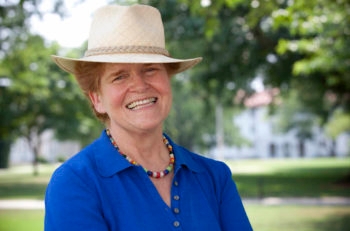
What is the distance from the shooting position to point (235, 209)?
7.40ft

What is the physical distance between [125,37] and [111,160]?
0.46m

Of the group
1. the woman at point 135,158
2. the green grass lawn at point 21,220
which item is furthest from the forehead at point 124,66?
the green grass lawn at point 21,220

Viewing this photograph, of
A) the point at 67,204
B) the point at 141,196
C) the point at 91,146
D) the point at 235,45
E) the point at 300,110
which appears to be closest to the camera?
the point at 67,204

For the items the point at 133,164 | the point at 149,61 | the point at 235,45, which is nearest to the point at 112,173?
the point at 133,164

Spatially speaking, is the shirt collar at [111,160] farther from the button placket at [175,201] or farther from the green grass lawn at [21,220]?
the green grass lawn at [21,220]

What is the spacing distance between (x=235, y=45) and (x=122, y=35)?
2021 cm

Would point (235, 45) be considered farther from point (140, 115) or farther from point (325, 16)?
point (140, 115)

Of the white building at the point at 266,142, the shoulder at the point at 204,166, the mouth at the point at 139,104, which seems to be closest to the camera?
the mouth at the point at 139,104

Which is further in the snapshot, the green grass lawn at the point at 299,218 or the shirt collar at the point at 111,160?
the green grass lawn at the point at 299,218

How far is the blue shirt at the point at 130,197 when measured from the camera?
1902 mm

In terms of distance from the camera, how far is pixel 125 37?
214cm

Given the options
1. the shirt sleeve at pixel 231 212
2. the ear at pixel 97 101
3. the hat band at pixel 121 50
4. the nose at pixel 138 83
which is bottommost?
the shirt sleeve at pixel 231 212

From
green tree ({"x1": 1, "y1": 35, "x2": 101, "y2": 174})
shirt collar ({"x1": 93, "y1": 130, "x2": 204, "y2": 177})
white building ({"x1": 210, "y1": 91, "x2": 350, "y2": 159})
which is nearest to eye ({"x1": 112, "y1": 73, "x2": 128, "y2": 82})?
shirt collar ({"x1": 93, "y1": 130, "x2": 204, "y2": 177})

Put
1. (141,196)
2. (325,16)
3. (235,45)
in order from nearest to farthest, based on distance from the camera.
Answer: (141,196)
(325,16)
(235,45)
